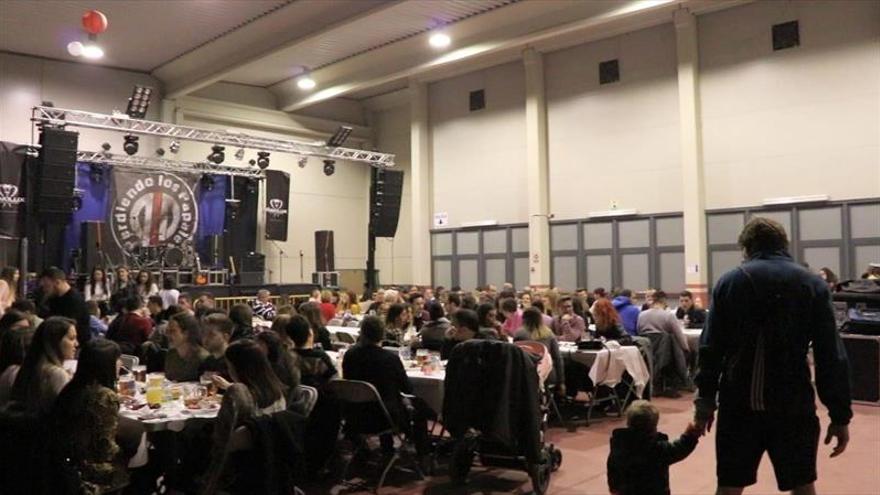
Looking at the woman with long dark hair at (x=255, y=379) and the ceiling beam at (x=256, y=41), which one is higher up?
the ceiling beam at (x=256, y=41)

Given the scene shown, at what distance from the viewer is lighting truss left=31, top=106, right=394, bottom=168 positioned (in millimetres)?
12349

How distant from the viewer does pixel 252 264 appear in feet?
53.8

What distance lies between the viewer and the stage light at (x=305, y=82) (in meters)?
16.8

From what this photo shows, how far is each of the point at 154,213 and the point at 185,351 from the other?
38.5ft

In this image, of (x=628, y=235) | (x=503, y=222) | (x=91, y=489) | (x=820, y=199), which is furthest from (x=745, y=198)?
(x=91, y=489)

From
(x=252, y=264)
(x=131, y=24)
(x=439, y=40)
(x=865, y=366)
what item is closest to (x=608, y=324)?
(x=865, y=366)

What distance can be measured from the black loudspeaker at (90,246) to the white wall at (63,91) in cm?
198

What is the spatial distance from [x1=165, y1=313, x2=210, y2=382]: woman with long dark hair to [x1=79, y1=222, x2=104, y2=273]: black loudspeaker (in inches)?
418

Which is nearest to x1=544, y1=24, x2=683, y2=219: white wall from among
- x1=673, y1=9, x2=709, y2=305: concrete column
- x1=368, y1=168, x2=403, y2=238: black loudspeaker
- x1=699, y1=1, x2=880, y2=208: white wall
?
x1=673, y1=9, x2=709, y2=305: concrete column

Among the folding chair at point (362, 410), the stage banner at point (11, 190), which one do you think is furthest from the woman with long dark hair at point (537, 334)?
the stage banner at point (11, 190)

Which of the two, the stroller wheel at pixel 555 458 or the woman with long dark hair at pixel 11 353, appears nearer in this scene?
the woman with long dark hair at pixel 11 353

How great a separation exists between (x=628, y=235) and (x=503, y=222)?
10.1 feet

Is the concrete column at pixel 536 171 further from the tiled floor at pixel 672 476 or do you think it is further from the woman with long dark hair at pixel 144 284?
the tiled floor at pixel 672 476

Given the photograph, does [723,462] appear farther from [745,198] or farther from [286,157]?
[286,157]
